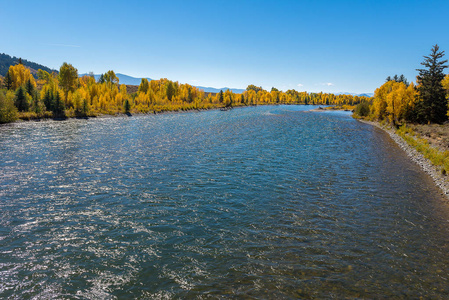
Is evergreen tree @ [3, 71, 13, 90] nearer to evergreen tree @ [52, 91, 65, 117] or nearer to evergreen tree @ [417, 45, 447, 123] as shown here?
evergreen tree @ [52, 91, 65, 117]

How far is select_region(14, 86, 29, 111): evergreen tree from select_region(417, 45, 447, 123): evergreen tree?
124246 mm

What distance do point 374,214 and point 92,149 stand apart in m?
41.7

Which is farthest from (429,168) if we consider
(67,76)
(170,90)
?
(170,90)

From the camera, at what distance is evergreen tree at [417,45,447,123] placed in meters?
64.1

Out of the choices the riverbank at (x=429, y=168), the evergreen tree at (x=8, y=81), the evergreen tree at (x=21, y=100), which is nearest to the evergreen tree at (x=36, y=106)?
the evergreen tree at (x=21, y=100)

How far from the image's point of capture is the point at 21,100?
8150 centimetres

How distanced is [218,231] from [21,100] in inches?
3849

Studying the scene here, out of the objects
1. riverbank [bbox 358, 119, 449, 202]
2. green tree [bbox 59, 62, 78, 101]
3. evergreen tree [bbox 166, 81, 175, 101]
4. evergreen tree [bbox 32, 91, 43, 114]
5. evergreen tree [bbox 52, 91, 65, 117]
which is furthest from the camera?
evergreen tree [bbox 166, 81, 175, 101]

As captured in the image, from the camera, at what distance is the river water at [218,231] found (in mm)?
11523

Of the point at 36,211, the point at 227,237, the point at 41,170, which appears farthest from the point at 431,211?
the point at 41,170

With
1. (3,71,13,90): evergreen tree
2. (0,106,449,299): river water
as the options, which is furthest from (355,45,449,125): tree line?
(3,71,13,90): evergreen tree

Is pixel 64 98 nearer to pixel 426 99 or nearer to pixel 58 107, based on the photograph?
pixel 58 107

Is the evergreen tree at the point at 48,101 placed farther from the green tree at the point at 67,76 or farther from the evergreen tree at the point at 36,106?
the green tree at the point at 67,76

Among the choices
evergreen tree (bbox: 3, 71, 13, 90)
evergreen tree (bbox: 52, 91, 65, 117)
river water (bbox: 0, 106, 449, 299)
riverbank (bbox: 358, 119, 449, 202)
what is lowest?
river water (bbox: 0, 106, 449, 299)
